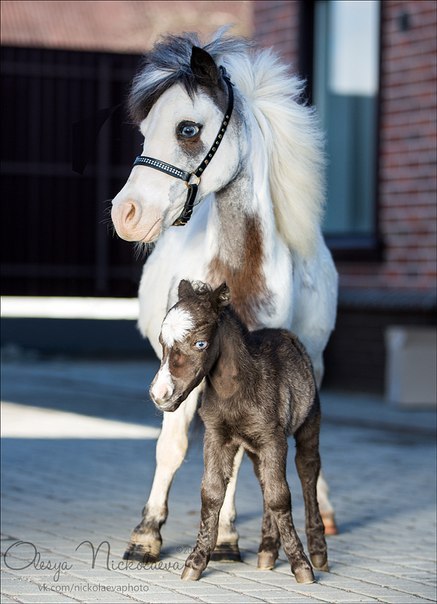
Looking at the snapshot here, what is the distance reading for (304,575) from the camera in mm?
5418

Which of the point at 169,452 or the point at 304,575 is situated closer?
the point at 304,575

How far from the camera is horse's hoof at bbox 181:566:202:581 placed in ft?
17.6

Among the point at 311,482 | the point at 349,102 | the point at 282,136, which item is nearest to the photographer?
the point at 311,482

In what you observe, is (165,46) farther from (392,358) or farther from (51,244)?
(51,244)

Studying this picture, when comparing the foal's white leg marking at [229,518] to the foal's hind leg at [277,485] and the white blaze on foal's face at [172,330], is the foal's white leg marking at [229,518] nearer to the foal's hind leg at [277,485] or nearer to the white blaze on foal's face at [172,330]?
the foal's hind leg at [277,485]

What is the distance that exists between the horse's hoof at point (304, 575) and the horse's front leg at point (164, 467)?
0.90 meters

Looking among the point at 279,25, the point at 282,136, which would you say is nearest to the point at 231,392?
the point at 282,136

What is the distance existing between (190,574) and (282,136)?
2024mm

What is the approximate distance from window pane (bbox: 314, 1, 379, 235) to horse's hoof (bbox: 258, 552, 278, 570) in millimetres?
8434

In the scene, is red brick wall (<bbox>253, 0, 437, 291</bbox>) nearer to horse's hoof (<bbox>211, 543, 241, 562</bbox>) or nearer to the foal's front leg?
horse's hoof (<bbox>211, 543, 241, 562</bbox>)

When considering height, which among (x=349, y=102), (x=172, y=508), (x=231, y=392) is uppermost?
(x=349, y=102)

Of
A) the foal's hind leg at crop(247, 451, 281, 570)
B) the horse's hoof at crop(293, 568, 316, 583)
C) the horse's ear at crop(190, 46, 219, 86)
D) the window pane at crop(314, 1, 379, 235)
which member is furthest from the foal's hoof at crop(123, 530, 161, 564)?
the window pane at crop(314, 1, 379, 235)

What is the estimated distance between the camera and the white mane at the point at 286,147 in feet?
19.3

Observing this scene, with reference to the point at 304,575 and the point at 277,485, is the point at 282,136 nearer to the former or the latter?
the point at 277,485
